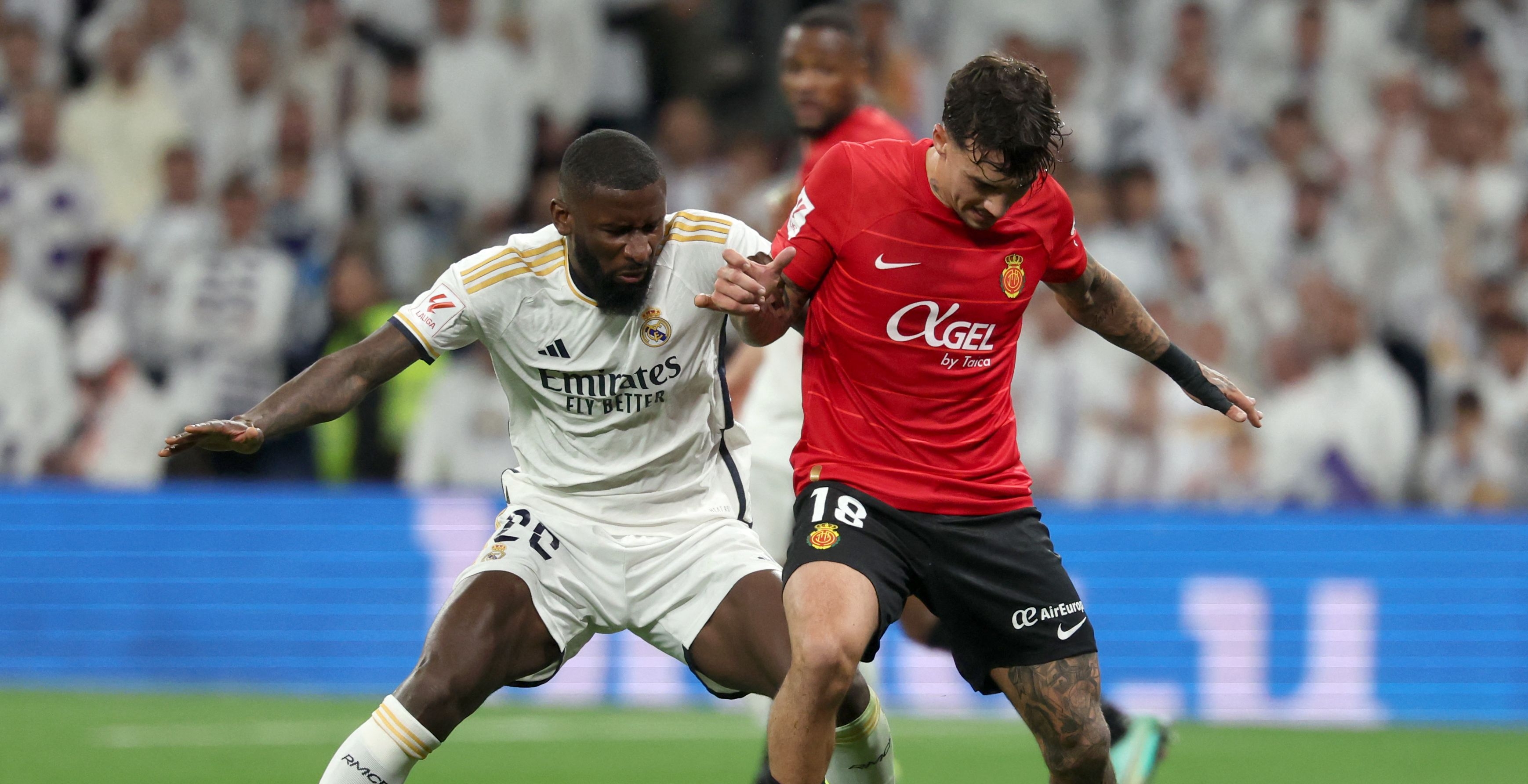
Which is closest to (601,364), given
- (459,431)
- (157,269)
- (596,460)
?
(596,460)

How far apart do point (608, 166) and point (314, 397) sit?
997mm

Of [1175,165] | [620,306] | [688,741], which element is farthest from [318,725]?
[1175,165]

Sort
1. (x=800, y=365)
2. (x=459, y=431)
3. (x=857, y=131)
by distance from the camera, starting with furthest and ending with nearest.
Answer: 1. (x=459, y=431)
2. (x=800, y=365)
3. (x=857, y=131)

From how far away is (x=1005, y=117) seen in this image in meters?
4.62

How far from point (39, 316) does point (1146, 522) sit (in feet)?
22.1

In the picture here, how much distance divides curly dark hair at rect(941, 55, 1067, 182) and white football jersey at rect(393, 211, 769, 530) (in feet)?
2.65

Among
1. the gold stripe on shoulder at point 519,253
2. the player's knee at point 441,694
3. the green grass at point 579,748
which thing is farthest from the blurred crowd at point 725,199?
the player's knee at point 441,694

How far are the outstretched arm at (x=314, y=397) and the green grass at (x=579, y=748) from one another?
9.77 feet

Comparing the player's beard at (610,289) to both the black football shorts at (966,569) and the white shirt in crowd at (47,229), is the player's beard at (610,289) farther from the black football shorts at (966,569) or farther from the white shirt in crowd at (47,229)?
the white shirt in crowd at (47,229)

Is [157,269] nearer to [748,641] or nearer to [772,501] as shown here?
[772,501]

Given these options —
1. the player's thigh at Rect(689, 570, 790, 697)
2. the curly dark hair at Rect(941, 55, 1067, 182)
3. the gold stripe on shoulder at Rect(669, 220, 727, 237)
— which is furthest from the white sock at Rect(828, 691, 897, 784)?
the curly dark hair at Rect(941, 55, 1067, 182)

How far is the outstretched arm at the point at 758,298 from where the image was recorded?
4617 mm

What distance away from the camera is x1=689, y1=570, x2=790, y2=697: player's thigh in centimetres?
507

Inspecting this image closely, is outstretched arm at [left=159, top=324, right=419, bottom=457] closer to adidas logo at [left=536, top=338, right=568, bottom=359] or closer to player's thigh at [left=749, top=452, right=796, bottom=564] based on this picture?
adidas logo at [left=536, top=338, right=568, bottom=359]
